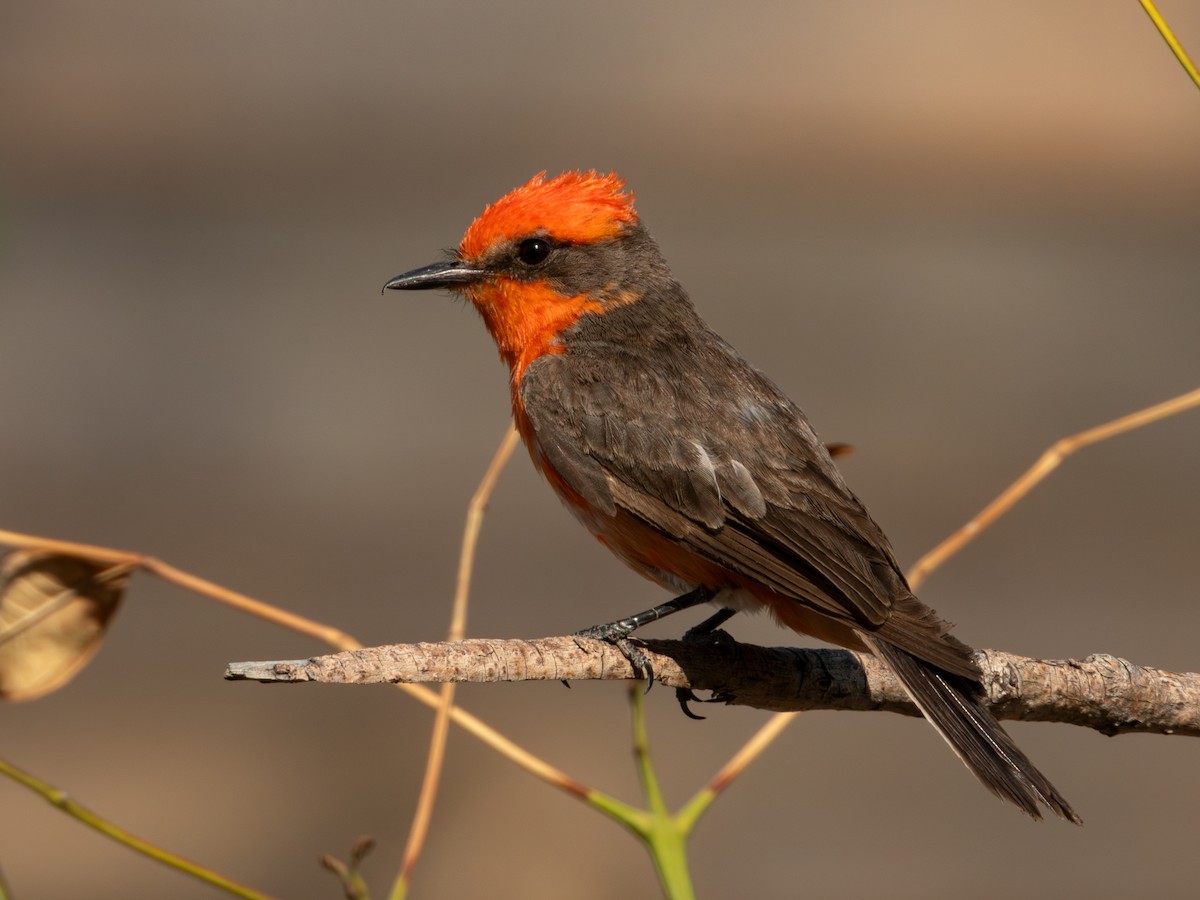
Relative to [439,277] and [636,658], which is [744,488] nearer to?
[636,658]

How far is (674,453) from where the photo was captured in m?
3.26

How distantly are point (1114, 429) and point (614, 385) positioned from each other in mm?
1427

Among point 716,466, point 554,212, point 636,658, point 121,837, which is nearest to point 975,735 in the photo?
point 636,658

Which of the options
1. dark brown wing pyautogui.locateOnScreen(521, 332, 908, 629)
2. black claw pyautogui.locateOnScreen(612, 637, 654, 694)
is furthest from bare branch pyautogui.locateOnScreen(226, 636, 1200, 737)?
dark brown wing pyautogui.locateOnScreen(521, 332, 908, 629)

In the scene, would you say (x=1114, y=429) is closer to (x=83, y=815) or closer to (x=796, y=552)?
(x=796, y=552)

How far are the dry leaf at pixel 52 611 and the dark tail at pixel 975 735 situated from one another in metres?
1.61

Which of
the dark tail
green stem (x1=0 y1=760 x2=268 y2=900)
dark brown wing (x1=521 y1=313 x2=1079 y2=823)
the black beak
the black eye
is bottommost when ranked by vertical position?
the dark tail

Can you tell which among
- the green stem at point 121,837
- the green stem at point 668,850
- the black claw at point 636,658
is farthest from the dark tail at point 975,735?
the green stem at point 121,837

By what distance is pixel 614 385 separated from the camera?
11.3 ft

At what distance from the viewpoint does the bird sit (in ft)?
9.19

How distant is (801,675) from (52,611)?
1460mm

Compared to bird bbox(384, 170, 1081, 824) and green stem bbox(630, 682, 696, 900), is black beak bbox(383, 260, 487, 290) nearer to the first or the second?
bird bbox(384, 170, 1081, 824)

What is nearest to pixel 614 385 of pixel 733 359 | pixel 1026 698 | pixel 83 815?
pixel 733 359

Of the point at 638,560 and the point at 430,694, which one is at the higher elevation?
the point at 430,694
